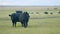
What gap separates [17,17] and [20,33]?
5.16 m

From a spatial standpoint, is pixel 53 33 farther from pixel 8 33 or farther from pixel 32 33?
pixel 8 33

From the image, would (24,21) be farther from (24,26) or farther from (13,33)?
(13,33)

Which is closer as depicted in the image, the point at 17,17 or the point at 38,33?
the point at 38,33

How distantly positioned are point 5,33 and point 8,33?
0.59ft

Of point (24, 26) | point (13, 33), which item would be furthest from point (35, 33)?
point (24, 26)

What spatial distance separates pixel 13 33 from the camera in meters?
16.9

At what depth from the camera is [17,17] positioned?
22.0 metres

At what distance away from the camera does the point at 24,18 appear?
21.4 metres

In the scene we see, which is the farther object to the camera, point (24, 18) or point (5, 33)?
point (24, 18)

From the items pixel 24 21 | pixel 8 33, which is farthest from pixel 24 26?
pixel 8 33

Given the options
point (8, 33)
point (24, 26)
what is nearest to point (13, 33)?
point (8, 33)

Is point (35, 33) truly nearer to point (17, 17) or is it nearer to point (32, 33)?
point (32, 33)

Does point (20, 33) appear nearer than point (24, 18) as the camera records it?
Yes

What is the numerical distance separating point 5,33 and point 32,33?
1.60 m
